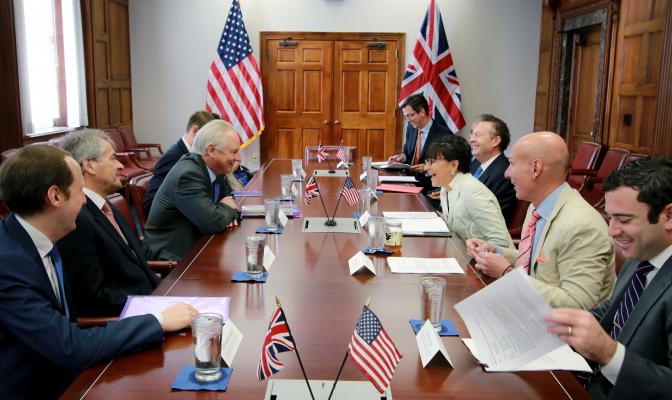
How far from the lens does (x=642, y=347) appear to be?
1.50 m

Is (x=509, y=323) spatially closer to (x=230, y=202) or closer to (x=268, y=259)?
(x=268, y=259)

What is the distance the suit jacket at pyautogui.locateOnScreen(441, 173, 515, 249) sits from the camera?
113 inches

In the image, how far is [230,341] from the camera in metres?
1.58

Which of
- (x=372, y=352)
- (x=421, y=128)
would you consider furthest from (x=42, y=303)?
(x=421, y=128)

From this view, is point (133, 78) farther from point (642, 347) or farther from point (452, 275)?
point (642, 347)

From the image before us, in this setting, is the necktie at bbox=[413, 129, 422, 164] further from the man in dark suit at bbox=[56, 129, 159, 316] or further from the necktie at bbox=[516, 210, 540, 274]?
the man in dark suit at bbox=[56, 129, 159, 316]

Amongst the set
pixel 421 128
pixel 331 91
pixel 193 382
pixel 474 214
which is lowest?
pixel 193 382

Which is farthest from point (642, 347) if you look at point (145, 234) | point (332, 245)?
point (145, 234)

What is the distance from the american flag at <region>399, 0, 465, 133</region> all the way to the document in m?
6.62

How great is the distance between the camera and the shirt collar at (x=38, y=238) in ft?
5.44

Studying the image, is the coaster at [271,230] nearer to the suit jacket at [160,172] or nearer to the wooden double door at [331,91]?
the suit jacket at [160,172]

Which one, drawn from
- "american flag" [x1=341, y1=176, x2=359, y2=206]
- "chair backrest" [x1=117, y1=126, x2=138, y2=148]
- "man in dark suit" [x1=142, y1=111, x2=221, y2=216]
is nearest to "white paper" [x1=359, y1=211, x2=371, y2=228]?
"american flag" [x1=341, y1=176, x2=359, y2=206]

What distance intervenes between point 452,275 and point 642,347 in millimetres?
792

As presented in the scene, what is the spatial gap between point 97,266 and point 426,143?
387cm
